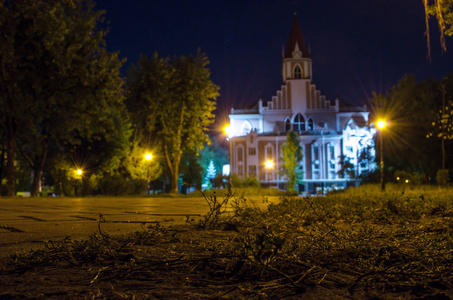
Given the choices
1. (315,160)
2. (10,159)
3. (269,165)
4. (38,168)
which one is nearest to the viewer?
(10,159)

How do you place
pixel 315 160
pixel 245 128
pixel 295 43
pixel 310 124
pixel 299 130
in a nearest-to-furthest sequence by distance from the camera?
pixel 315 160 < pixel 299 130 < pixel 310 124 < pixel 245 128 < pixel 295 43

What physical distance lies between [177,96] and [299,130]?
33398 millimetres

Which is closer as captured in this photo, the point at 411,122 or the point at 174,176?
the point at 174,176

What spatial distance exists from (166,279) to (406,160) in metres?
46.5

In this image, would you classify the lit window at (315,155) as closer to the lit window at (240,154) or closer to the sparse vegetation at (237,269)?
the lit window at (240,154)

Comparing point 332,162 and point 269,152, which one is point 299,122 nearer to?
point 269,152

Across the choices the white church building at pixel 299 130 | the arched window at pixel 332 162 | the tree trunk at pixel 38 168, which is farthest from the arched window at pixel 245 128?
the tree trunk at pixel 38 168

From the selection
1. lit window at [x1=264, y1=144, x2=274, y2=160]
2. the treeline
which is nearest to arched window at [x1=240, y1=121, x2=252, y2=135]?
lit window at [x1=264, y1=144, x2=274, y2=160]

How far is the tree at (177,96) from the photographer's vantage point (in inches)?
1518

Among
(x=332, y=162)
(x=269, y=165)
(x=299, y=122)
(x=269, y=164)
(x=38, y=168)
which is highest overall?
(x=299, y=122)

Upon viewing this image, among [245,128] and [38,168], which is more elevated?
[245,128]

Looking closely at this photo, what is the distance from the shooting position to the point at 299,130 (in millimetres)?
68500

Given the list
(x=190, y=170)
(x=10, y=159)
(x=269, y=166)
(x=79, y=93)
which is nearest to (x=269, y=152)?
(x=269, y=166)

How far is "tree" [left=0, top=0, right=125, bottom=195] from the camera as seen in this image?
2683 centimetres
